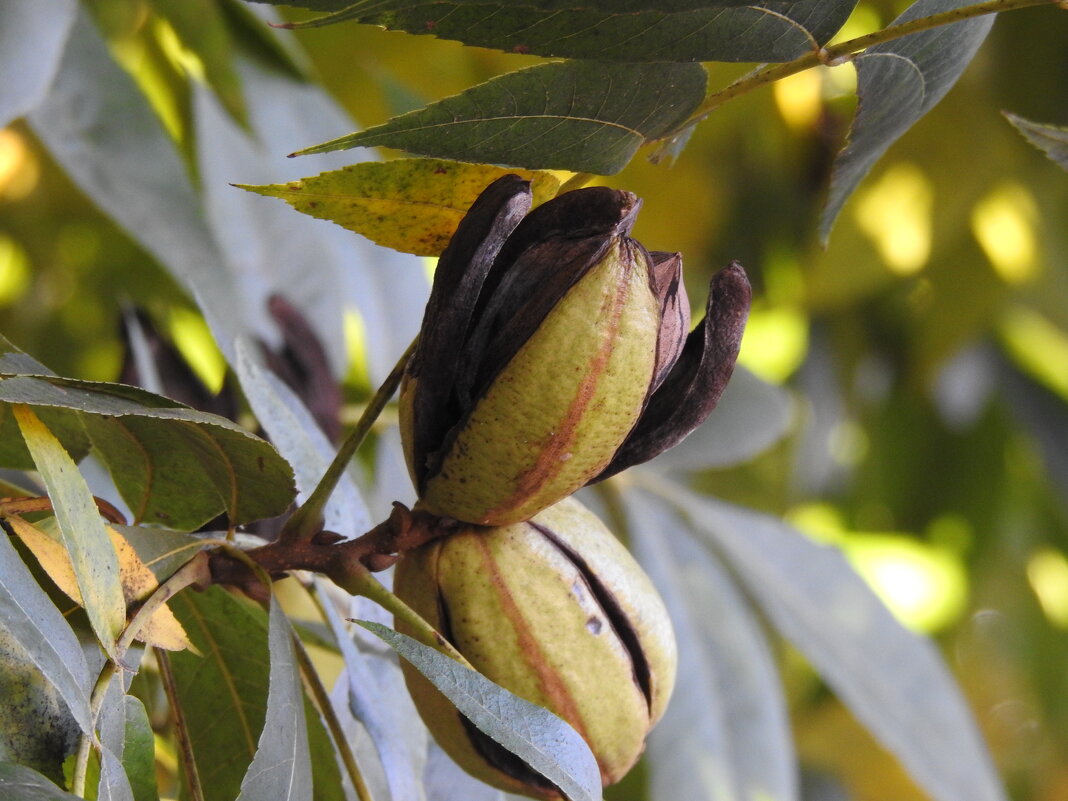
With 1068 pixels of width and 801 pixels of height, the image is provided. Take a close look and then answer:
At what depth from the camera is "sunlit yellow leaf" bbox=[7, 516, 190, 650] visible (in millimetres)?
475

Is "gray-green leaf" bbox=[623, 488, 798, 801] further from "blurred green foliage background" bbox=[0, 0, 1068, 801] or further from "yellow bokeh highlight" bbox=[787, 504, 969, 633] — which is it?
"yellow bokeh highlight" bbox=[787, 504, 969, 633]

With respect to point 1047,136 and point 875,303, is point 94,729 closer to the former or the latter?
point 1047,136

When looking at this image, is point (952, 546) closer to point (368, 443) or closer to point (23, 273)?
point (368, 443)

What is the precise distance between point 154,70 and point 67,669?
1093mm

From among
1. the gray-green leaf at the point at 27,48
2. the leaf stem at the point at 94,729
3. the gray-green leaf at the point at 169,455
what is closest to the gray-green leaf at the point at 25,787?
the leaf stem at the point at 94,729

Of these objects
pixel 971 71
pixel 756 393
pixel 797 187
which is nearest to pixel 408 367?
pixel 756 393

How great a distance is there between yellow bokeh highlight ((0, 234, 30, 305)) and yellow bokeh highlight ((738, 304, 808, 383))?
3.58 ft

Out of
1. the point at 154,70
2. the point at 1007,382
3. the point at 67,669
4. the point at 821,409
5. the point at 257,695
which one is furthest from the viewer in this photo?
the point at 821,409

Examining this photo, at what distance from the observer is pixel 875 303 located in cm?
200

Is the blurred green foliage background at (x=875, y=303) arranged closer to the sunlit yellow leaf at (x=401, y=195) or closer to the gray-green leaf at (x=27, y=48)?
the gray-green leaf at (x=27, y=48)

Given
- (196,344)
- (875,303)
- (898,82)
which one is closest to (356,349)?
(196,344)

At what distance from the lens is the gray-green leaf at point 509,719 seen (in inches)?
17.6

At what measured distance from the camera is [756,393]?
122 cm

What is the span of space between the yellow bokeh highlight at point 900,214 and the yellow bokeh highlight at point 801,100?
0.34 m
